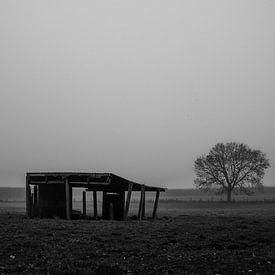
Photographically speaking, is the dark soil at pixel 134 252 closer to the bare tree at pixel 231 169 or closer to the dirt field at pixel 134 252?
the dirt field at pixel 134 252

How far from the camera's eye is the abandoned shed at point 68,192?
29.9 meters

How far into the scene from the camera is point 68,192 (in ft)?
99.6

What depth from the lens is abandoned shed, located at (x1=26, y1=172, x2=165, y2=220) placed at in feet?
98.2

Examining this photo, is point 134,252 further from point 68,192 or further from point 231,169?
point 231,169

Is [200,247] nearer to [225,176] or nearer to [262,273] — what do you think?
[262,273]

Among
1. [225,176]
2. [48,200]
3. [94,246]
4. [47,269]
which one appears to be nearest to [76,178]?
[48,200]

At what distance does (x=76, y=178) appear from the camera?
3067cm

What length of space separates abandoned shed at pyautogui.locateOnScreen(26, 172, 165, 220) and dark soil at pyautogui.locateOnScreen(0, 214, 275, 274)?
10218mm

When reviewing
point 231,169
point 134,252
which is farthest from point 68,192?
point 231,169

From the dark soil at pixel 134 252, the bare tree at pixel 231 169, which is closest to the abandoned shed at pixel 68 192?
the dark soil at pixel 134 252

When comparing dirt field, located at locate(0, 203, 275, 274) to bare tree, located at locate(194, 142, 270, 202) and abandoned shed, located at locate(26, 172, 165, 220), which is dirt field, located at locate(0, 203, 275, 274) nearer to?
abandoned shed, located at locate(26, 172, 165, 220)

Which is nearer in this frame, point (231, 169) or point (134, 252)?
point (134, 252)

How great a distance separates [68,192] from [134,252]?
17002mm

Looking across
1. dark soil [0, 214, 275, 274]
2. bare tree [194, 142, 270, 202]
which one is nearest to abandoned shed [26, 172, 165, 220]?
dark soil [0, 214, 275, 274]
